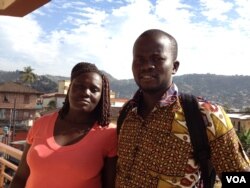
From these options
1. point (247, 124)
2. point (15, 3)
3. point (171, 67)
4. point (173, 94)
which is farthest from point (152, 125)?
point (247, 124)

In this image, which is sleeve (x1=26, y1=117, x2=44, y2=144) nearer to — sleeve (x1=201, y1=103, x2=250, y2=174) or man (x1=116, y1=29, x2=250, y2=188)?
man (x1=116, y1=29, x2=250, y2=188)

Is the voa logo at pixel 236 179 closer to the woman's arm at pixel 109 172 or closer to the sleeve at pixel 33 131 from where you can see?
the woman's arm at pixel 109 172

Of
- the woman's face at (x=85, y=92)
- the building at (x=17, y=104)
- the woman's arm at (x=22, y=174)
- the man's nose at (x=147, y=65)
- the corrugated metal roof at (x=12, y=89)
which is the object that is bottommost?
the building at (x=17, y=104)

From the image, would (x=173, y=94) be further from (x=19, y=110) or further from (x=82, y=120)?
(x=19, y=110)

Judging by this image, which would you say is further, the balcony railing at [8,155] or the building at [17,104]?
the building at [17,104]

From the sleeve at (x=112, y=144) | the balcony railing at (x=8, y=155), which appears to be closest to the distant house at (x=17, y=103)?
the balcony railing at (x=8, y=155)

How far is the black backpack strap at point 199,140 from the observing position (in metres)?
1.53

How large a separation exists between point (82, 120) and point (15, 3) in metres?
1.66

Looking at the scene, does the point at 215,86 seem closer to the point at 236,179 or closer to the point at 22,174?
the point at 22,174

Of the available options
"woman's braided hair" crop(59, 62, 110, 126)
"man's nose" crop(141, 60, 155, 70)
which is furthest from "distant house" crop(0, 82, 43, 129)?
"man's nose" crop(141, 60, 155, 70)

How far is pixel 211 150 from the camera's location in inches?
60.5

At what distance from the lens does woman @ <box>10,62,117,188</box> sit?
1.95 meters

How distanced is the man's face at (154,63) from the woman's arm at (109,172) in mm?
523

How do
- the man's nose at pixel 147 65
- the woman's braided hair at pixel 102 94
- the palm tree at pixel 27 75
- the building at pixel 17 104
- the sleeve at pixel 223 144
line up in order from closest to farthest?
the sleeve at pixel 223 144, the man's nose at pixel 147 65, the woman's braided hair at pixel 102 94, the building at pixel 17 104, the palm tree at pixel 27 75
